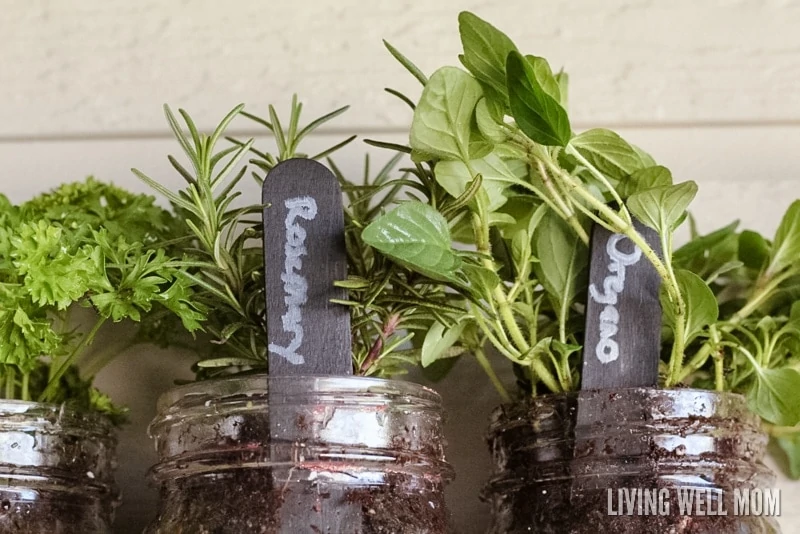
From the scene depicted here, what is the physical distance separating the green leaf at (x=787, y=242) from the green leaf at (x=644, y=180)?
0.14 meters

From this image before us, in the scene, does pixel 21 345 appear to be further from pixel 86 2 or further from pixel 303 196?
pixel 86 2

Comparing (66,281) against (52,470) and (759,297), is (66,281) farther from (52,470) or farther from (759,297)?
(759,297)

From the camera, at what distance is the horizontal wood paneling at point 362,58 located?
0.74 m

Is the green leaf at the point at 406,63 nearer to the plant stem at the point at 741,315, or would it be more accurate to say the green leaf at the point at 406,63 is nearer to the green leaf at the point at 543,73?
the green leaf at the point at 543,73

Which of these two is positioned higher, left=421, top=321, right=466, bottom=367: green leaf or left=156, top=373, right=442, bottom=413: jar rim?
left=421, top=321, right=466, bottom=367: green leaf

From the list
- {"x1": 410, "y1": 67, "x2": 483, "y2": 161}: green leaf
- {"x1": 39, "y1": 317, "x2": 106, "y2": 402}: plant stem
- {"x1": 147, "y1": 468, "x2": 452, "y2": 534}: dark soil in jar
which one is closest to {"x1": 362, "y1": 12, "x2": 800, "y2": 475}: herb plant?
{"x1": 410, "y1": 67, "x2": 483, "y2": 161}: green leaf

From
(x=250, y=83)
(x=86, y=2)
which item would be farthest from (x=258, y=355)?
(x=86, y=2)

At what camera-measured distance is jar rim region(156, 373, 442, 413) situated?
0.44 metres

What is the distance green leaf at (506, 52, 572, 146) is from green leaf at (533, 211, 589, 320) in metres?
0.11

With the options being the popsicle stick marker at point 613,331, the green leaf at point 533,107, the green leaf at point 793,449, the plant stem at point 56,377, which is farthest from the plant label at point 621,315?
the plant stem at point 56,377

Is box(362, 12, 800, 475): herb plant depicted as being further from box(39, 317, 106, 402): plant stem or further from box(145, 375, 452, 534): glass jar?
box(39, 317, 106, 402): plant stem

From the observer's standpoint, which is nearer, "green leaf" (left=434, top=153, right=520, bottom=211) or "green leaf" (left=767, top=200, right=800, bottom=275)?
"green leaf" (left=434, top=153, right=520, bottom=211)

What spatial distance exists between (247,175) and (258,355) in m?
0.26

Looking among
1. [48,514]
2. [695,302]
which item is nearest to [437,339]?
[695,302]
